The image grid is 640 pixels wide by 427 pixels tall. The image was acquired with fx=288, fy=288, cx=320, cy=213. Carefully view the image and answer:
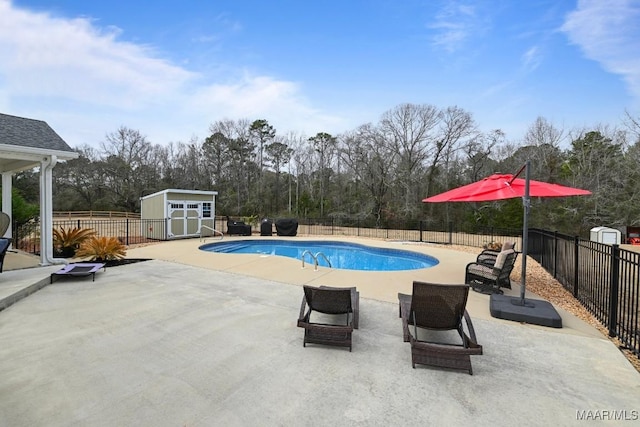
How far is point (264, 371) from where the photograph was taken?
265 centimetres

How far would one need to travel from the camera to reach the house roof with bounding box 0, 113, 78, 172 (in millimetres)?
6137

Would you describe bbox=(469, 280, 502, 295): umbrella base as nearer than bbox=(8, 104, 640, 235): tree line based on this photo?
Yes

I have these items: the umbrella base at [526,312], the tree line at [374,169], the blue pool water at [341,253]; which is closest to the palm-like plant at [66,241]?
the blue pool water at [341,253]

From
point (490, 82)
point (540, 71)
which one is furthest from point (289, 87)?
point (540, 71)

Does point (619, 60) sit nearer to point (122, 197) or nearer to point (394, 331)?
point (394, 331)

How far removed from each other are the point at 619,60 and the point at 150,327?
17.2m

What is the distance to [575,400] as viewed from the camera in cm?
228

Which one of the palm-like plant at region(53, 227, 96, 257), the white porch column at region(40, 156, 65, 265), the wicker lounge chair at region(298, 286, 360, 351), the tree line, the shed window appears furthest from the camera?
the tree line

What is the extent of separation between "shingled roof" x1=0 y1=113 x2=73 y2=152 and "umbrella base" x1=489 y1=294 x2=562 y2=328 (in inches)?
377

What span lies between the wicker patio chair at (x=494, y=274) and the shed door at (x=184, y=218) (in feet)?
40.9

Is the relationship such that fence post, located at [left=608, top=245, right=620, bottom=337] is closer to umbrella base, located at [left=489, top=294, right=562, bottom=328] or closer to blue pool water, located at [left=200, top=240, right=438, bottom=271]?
umbrella base, located at [left=489, top=294, right=562, bottom=328]

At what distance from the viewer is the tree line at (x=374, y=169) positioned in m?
16.5

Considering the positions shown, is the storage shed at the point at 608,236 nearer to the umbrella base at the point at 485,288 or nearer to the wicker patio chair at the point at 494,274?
the wicker patio chair at the point at 494,274

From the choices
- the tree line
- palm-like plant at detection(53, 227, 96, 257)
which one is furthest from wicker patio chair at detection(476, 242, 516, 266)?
A: the tree line
